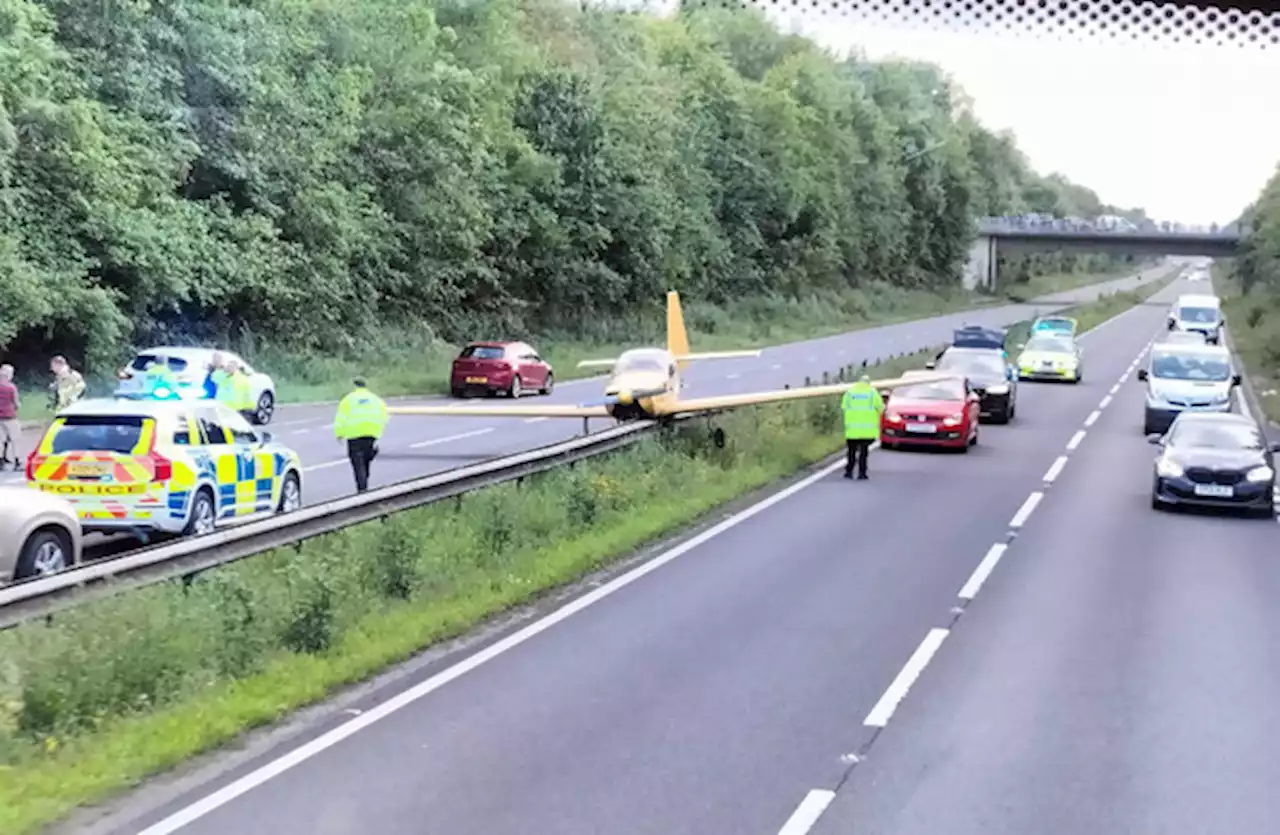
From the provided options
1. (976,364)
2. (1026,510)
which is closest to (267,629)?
(1026,510)

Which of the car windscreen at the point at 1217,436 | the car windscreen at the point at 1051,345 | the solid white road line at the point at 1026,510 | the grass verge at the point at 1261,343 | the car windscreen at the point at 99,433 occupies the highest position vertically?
the car windscreen at the point at 99,433

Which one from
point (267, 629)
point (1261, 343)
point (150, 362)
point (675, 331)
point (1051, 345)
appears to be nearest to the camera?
point (267, 629)

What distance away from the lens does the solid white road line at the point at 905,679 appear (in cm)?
1038

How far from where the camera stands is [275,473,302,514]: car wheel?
714 inches

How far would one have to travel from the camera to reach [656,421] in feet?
83.5

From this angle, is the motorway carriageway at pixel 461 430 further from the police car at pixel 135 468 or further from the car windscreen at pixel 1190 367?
the car windscreen at pixel 1190 367

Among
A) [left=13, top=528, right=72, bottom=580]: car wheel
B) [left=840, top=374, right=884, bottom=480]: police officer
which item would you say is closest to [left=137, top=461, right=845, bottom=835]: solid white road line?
[left=13, top=528, right=72, bottom=580]: car wheel

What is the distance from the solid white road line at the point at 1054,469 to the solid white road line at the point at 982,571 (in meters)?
8.04

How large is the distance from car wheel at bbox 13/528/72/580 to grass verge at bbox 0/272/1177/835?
106 centimetres

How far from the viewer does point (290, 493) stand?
18.4 m

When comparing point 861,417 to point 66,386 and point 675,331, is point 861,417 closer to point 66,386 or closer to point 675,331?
point 675,331

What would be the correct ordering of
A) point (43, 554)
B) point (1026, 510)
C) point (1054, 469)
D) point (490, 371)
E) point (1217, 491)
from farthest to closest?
point (490, 371) < point (1054, 469) < point (1026, 510) < point (1217, 491) < point (43, 554)

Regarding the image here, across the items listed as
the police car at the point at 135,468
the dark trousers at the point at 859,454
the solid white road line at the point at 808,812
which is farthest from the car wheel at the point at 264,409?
the solid white road line at the point at 808,812

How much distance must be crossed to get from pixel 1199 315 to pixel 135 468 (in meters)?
64.7
